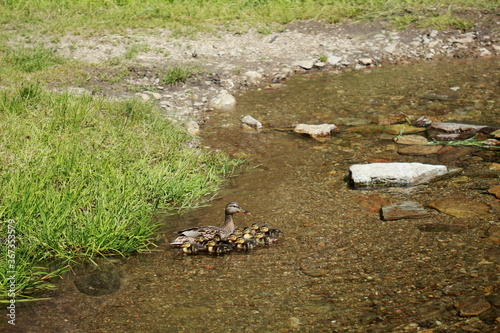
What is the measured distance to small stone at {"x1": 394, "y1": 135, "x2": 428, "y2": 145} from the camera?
776 centimetres

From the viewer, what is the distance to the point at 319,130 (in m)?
8.20

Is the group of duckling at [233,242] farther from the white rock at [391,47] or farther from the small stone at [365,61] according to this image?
the white rock at [391,47]

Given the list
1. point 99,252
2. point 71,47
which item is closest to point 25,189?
point 99,252

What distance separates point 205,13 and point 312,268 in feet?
34.0

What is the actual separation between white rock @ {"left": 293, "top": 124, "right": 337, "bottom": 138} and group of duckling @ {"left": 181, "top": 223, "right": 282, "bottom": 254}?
324cm

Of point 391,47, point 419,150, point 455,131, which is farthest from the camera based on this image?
point 391,47

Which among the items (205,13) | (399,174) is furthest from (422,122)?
(205,13)

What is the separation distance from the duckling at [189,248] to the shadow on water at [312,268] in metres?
0.07

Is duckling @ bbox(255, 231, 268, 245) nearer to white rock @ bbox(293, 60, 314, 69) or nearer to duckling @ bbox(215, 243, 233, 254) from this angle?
duckling @ bbox(215, 243, 233, 254)

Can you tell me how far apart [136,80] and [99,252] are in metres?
5.77

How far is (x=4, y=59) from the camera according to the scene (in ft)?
33.8

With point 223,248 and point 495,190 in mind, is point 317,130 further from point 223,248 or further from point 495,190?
point 223,248

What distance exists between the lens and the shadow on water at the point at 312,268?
3988mm

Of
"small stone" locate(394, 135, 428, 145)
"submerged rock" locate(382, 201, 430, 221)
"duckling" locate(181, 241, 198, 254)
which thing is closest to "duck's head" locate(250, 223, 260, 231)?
"duckling" locate(181, 241, 198, 254)
